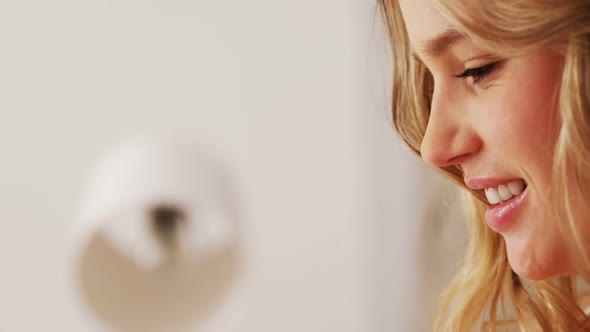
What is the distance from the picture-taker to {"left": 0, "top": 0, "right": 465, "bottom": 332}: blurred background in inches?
68.5

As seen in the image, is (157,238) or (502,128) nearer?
(502,128)

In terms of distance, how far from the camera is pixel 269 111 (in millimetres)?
1804

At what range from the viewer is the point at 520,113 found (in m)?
0.74

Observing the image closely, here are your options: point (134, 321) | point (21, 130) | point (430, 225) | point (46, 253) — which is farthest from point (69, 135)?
point (430, 225)

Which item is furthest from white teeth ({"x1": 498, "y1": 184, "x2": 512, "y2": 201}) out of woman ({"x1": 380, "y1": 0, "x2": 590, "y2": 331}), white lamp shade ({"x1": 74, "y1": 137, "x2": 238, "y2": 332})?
white lamp shade ({"x1": 74, "y1": 137, "x2": 238, "y2": 332})

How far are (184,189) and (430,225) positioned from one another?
17.6 inches

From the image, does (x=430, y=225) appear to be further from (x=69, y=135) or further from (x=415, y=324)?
(x=69, y=135)

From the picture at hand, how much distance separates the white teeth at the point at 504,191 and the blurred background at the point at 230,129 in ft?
2.78

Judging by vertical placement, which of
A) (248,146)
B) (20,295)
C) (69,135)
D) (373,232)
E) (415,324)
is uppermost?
(69,135)

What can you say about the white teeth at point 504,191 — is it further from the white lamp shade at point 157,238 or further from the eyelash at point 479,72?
the white lamp shade at point 157,238

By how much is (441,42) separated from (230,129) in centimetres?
107

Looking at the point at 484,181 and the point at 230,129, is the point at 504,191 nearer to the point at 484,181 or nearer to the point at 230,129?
the point at 484,181

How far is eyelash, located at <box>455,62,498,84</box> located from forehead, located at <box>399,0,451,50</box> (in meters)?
0.04

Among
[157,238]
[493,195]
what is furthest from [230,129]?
[493,195]
